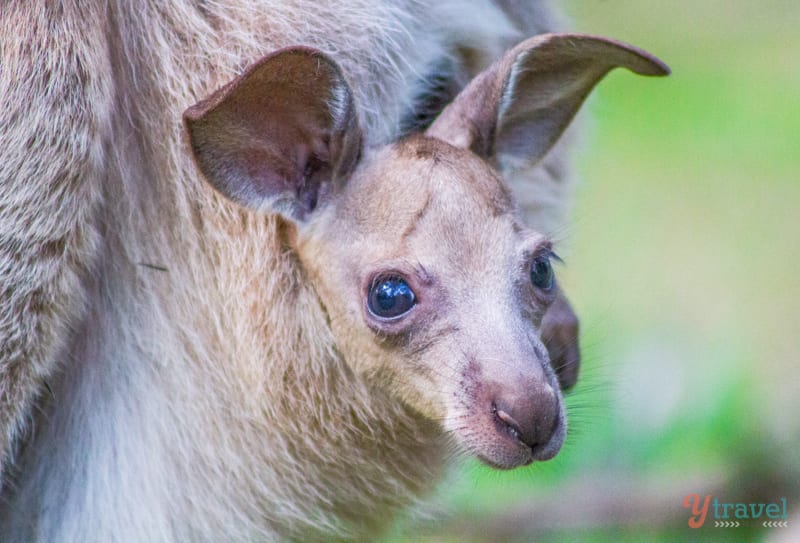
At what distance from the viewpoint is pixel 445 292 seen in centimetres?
250

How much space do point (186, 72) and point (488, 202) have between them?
2.30 ft

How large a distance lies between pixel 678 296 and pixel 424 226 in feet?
10.3

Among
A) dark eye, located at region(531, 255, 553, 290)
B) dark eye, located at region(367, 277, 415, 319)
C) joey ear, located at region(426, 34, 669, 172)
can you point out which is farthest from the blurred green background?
joey ear, located at region(426, 34, 669, 172)

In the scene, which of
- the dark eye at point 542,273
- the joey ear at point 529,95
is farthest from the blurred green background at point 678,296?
the joey ear at point 529,95

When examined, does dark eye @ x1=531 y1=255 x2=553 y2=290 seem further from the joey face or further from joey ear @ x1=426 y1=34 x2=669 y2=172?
joey ear @ x1=426 y1=34 x2=669 y2=172

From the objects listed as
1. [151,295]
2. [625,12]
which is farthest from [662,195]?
Result: [151,295]

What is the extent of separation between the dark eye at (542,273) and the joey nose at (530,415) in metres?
0.28

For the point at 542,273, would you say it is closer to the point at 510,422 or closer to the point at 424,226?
the point at 424,226

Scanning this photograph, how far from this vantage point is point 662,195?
6.42 m

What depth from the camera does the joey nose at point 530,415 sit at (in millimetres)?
2359

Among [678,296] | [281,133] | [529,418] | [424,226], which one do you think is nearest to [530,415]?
[529,418]

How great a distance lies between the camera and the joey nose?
92.9 inches

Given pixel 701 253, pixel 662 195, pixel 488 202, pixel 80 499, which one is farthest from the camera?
pixel 662 195

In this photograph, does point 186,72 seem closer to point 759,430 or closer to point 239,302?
point 239,302
